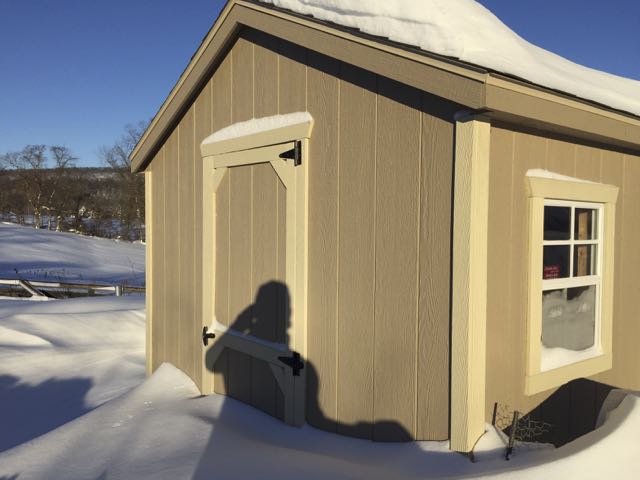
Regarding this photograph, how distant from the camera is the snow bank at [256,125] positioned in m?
3.83

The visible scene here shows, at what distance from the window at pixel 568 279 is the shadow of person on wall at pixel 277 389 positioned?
1.04 m

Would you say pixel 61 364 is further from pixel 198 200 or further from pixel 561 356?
pixel 561 356

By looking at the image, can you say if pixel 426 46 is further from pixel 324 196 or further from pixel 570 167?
pixel 570 167

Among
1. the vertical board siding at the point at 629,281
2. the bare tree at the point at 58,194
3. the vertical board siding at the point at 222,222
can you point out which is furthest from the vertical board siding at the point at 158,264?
the bare tree at the point at 58,194

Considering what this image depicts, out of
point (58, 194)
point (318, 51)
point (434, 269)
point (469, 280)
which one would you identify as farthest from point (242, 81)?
point (58, 194)

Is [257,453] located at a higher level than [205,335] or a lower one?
lower

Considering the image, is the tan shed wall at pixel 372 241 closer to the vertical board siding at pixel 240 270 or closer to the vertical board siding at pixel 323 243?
the vertical board siding at pixel 323 243

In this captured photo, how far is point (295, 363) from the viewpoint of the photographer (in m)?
3.77

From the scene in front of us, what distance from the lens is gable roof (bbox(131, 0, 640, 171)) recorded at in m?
2.53

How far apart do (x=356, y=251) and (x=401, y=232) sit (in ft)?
1.26

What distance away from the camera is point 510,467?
7.76ft

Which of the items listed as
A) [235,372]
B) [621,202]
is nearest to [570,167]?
[621,202]

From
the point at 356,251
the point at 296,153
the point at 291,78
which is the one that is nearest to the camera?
the point at 356,251

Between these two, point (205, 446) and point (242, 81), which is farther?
point (242, 81)
